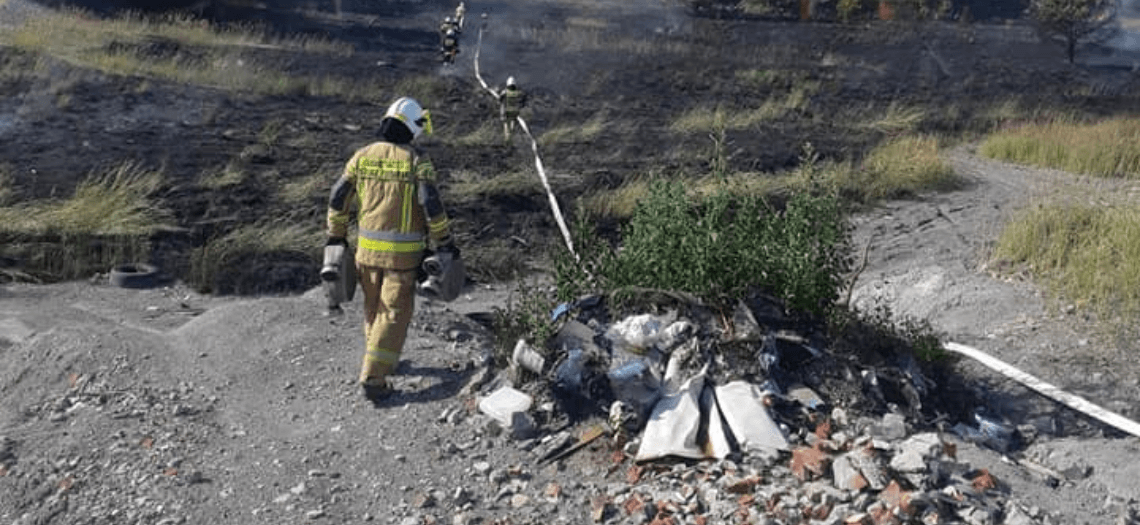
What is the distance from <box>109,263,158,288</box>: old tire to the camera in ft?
31.1

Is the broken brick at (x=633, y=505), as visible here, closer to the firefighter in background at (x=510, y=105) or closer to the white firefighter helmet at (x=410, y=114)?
the white firefighter helmet at (x=410, y=114)

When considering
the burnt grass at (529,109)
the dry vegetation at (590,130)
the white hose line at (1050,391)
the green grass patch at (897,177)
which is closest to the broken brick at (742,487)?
the burnt grass at (529,109)

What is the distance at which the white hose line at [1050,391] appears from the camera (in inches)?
237

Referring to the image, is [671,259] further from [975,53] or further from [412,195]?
[975,53]

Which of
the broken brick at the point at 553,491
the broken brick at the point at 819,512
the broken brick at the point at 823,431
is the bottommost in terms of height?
the broken brick at the point at 553,491

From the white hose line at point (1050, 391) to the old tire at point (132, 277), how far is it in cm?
627

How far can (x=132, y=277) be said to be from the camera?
9.48m

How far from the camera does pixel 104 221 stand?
35.2ft

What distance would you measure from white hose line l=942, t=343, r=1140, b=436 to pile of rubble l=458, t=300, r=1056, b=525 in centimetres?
56

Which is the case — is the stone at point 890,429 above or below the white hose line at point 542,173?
above

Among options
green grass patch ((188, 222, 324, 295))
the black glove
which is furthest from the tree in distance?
the black glove

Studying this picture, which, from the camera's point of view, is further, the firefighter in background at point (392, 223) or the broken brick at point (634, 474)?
the firefighter in background at point (392, 223)

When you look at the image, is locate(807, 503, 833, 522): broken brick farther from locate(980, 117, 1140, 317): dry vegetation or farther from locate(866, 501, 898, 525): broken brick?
locate(980, 117, 1140, 317): dry vegetation

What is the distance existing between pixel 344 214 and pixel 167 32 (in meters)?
22.9
